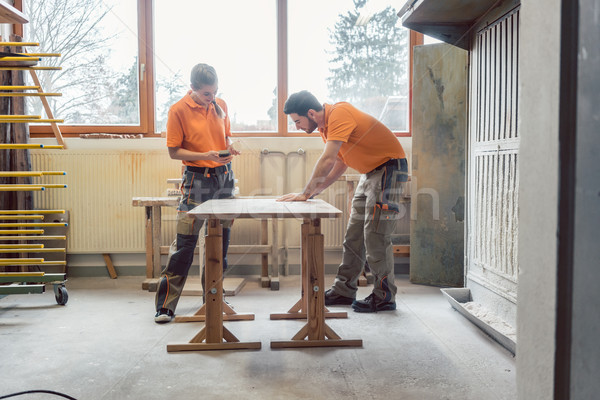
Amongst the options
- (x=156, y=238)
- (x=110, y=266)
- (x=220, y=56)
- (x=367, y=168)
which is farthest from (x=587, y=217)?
(x=110, y=266)

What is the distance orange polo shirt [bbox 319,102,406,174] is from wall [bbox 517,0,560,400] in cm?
204

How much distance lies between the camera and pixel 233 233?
467cm

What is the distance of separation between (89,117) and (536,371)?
4.49 m

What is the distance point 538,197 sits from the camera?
117 centimetres

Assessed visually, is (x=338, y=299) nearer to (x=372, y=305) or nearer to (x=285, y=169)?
(x=372, y=305)

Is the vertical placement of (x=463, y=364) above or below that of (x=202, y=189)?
below

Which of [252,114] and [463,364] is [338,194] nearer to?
[252,114]

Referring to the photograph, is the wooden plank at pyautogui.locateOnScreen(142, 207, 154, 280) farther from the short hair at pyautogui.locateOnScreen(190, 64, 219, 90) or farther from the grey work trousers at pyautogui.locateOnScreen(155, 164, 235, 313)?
the short hair at pyautogui.locateOnScreen(190, 64, 219, 90)

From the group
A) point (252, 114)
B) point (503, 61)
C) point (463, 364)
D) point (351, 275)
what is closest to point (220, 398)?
point (463, 364)

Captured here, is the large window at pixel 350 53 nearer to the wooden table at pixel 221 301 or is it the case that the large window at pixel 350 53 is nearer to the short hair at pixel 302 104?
the short hair at pixel 302 104

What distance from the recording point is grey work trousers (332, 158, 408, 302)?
3.36 m

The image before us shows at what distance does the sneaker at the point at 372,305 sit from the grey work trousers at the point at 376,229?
0.07 feet

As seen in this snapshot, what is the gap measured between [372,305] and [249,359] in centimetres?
115

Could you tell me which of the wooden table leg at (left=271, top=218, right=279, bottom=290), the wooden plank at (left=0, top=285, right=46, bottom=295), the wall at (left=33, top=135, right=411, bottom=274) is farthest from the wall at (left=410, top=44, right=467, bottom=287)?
the wooden plank at (left=0, top=285, right=46, bottom=295)
